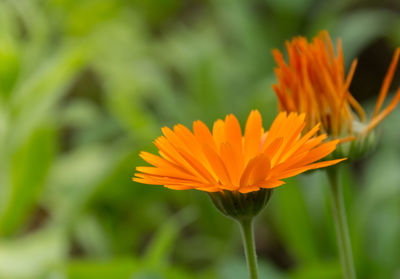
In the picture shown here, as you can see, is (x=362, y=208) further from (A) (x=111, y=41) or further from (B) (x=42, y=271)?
(A) (x=111, y=41)

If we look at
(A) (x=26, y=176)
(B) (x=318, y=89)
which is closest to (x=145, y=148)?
(A) (x=26, y=176)

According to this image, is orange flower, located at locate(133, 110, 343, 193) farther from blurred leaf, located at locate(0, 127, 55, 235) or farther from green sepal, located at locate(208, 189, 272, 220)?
blurred leaf, located at locate(0, 127, 55, 235)

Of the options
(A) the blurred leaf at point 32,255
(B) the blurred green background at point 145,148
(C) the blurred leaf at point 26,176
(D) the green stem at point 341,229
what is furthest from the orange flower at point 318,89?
(C) the blurred leaf at point 26,176

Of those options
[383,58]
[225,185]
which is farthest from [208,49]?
[225,185]

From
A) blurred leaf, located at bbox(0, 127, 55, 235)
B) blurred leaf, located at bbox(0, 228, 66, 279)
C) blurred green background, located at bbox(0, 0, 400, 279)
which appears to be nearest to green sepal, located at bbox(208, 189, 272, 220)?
blurred green background, located at bbox(0, 0, 400, 279)

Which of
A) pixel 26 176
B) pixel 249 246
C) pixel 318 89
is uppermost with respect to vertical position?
pixel 26 176

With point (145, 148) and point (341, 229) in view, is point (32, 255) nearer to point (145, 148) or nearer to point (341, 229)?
point (145, 148)

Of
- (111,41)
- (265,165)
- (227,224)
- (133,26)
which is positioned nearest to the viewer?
(265,165)
